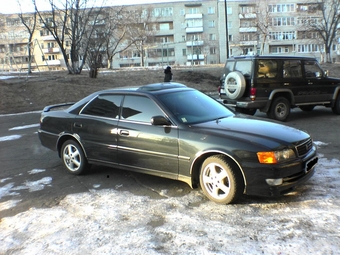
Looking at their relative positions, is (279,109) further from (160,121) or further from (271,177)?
(271,177)

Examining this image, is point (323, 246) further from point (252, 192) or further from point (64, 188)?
point (64, 188)

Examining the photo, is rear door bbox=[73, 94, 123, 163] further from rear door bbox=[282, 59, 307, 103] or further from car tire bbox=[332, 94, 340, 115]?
car tire bbox=[332, 94, 340, 115]

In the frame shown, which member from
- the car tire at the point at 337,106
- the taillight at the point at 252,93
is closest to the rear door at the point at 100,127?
the taillight at the point at 252,93

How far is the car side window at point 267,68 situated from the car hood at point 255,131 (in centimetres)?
518

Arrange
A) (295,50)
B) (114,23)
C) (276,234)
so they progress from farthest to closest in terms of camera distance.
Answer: (295,50)
(114,23)
(276,234)

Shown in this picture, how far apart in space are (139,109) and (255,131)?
1.73 meters

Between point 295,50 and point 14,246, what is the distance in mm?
77773

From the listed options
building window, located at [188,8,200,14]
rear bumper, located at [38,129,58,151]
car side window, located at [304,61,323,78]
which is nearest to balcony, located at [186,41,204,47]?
building window, located at [188,8,200,14]

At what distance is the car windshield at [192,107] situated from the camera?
4.90 m

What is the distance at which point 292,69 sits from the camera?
10.4 m

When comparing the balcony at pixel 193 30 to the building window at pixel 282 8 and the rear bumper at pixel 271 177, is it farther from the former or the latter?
the rear bumper at pixel 271 177

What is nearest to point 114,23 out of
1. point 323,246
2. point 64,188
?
point 64,188

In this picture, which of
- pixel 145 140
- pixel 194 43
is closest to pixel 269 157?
pixel 145 140

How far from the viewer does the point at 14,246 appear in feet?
11.5
